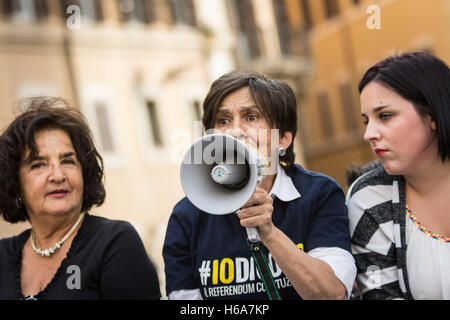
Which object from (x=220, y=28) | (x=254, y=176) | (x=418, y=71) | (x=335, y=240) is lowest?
(x=335, y=240)

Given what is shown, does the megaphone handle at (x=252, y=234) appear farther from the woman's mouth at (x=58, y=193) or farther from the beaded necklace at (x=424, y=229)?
the woman's mouth at (x=58, y=193)

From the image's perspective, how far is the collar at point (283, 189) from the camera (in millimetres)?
2375

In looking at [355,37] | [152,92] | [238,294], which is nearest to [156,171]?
[152,92]

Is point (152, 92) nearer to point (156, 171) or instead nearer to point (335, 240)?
point (156, 171)

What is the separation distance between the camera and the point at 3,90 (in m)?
11.5

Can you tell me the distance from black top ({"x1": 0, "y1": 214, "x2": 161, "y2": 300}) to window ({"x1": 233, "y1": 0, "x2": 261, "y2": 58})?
47.0 ft

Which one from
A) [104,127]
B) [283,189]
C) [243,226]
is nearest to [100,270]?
[243,226]

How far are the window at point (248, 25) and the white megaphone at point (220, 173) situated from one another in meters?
14.9

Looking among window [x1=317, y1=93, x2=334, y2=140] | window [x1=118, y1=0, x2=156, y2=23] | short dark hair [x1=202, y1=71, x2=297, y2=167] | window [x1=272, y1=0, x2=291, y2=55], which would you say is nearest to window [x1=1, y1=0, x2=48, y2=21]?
window [x1=118, y1=0, x2=156, y2=23]

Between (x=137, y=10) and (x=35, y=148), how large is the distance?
473 inches

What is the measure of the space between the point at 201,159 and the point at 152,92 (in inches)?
473

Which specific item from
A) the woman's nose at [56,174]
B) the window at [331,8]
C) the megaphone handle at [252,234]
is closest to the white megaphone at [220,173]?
the megaphone handle at [252,234]

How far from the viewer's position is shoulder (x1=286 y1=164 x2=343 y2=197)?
239cm

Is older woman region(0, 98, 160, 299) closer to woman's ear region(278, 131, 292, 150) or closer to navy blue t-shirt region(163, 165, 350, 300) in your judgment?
navy blue t-shirt region(163, 165, 350, 300)
